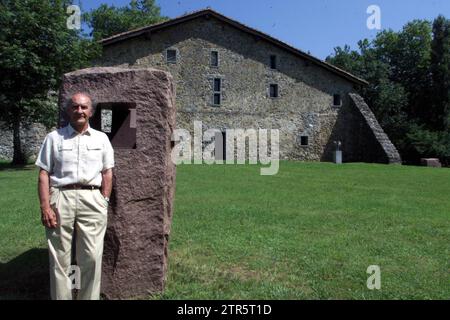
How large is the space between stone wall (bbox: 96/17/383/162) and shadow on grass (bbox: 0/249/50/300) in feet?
69.3

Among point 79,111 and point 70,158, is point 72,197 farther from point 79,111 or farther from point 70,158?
point 79,111

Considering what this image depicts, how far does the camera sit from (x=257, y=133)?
2759 cm

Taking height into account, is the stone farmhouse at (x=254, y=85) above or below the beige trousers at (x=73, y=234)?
above

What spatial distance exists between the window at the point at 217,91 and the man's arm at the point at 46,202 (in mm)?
23975

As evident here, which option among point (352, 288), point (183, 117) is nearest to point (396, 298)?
point (352, 288)

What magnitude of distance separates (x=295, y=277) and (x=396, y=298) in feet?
3.34

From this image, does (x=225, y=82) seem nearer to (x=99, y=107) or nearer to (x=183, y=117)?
(x=183, y=117)

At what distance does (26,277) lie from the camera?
4605 mm

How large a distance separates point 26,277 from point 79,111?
89.0 inches

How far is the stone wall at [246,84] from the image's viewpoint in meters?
26.0

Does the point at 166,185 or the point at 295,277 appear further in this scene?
the point at 295,277

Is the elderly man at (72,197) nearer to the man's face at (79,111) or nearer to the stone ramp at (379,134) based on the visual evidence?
the man's face at (79,111)

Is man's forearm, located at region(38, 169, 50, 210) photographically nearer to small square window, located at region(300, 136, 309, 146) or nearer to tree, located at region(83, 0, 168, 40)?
small square window, located at region(300, 136, 309, 146)

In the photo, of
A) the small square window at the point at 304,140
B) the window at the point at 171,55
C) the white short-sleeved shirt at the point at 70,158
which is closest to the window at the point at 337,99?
the small square window at the point at 304,140
